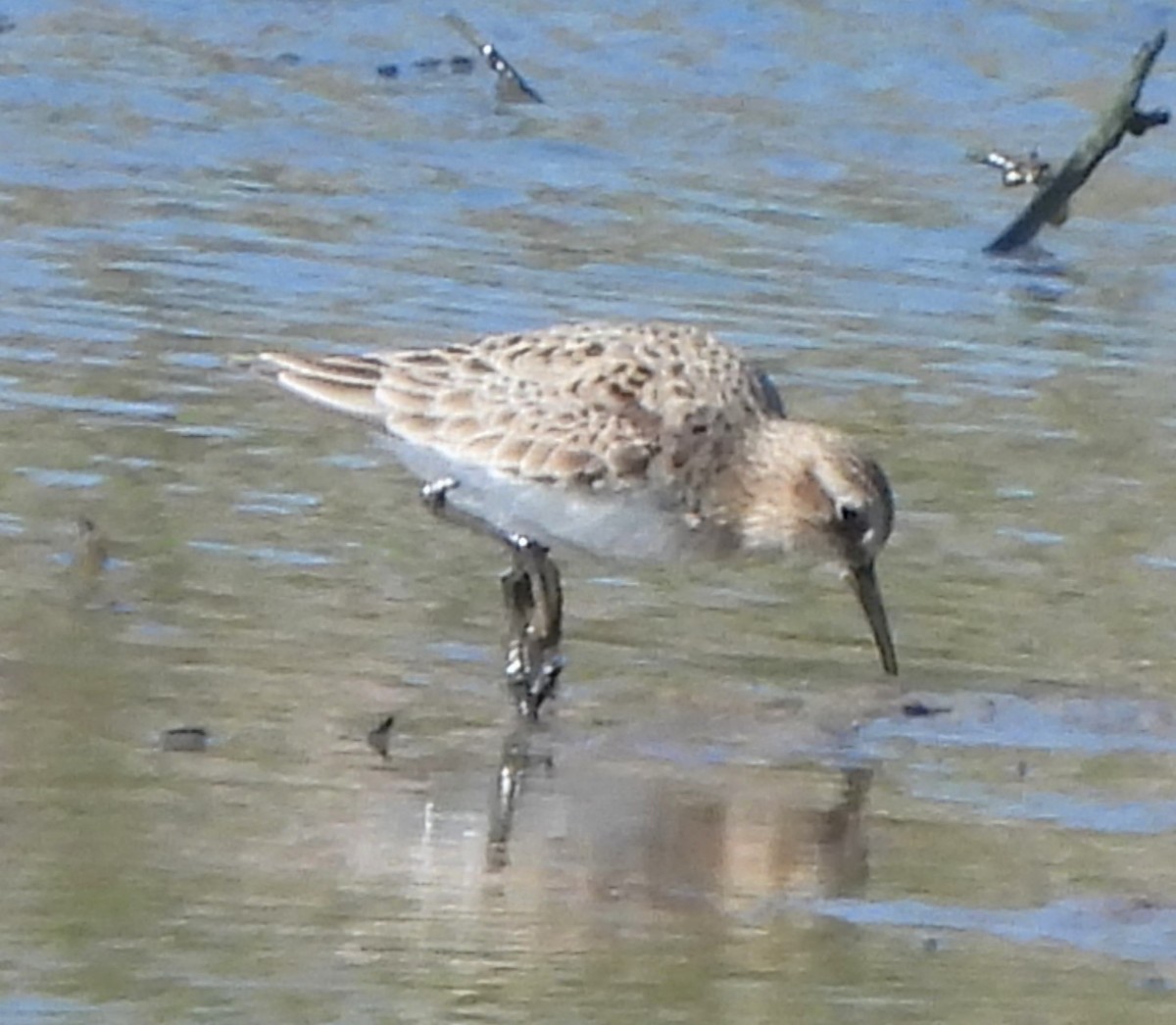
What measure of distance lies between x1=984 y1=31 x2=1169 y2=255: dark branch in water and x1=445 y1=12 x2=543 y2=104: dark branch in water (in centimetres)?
244

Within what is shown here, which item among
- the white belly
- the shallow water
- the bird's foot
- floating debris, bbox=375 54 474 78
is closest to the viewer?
the shallow water

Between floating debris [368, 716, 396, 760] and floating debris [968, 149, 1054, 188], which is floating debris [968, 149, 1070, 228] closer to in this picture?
floating debris [968, 149, 1054, 188]

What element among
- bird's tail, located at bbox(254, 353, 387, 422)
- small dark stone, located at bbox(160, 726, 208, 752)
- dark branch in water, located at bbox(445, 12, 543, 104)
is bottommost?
dark branch in water, located at bbox(445, 12, 543, 104)

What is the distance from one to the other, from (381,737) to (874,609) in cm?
127

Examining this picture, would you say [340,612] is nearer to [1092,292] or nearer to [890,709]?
[890,709]

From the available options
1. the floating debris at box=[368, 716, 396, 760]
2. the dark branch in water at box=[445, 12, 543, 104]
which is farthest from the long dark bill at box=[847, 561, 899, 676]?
the dark branch in water at box=[445, 12, 543, 104]

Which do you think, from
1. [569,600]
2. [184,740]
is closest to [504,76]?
[569,600]

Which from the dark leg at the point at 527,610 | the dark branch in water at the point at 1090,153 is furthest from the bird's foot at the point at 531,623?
the dark branch in water at the point at 1090,153

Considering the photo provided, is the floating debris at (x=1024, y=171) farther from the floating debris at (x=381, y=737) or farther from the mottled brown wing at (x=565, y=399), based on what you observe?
the floating debris at (x=381, y=737)

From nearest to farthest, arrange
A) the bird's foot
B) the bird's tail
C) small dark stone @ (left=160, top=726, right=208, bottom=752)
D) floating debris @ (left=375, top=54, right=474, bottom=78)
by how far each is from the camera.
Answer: small dark stone @ (left=160, top=726, right=208, bottom=752) < the bird's foot < the bird's tail < floating debris @ (left=375, top=54, right=474, bottom=78)

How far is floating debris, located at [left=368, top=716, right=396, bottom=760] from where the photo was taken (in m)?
6.57

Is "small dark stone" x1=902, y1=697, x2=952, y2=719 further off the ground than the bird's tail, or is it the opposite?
the bird's tail

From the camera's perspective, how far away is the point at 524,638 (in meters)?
7.11

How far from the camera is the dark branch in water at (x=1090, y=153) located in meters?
11.0
